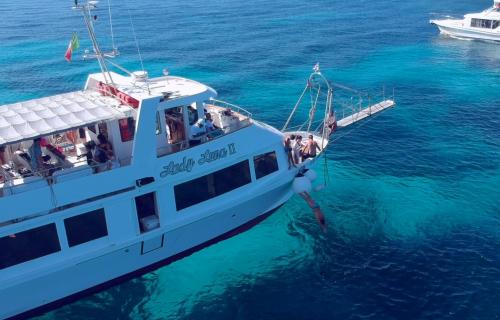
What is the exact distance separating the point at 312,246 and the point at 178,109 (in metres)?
7.42

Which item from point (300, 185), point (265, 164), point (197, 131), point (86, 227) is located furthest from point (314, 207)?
point (86, 227)

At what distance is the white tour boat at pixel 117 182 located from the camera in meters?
13.7

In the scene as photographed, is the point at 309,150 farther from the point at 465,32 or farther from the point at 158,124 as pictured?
the point at 465,32

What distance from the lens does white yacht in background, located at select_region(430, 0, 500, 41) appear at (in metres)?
50.6

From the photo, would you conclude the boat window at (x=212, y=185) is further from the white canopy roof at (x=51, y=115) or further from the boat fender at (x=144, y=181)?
the white canopy roof at (x=51, y=115)

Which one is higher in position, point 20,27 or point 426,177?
point 20,27

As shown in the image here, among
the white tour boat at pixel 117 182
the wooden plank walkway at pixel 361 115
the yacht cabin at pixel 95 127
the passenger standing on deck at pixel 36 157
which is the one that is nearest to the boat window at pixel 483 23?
the wooden plank walkway at pixel 361 115

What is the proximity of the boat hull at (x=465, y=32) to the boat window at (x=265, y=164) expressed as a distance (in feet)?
141

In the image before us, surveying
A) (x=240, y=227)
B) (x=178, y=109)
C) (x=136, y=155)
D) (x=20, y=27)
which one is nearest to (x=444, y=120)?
(x=240, y=227)

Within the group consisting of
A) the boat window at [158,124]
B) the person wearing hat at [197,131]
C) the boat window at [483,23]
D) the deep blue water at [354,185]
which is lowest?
the deep blue water at [354,185]

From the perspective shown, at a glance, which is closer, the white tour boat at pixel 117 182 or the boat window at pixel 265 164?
the white tour boat at pixel 117 182

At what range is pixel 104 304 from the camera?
52.3 feet

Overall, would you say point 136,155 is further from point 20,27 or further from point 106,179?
point 20,27

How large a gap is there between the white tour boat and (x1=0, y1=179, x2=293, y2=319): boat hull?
0.14 ft
